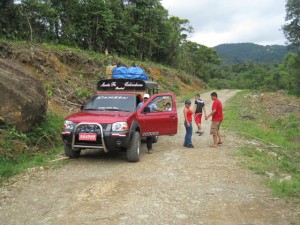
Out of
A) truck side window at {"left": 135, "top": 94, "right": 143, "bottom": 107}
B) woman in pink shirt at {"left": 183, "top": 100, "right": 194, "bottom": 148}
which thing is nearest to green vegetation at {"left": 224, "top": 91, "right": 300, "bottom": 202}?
woman in pink shirt at {"left": 183, "top": 100, "right": 194, "bottom": 148}

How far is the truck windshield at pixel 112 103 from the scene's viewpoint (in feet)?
30.8

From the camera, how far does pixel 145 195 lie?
6254 mm

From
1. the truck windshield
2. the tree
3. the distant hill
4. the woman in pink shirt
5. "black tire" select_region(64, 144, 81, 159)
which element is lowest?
"black tire" select_region(64, 144, 81, 159)

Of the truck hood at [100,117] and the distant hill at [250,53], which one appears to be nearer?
the truck hood at [100,117]

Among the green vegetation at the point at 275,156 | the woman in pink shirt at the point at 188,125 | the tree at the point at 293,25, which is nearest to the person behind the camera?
the green vegetation at the point at 275,156

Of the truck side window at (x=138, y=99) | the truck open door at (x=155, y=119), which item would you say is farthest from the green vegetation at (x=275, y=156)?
the truck side window at (x=138, y=99)

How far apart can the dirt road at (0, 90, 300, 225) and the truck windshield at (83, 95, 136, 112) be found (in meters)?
1.35

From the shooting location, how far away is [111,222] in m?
5.10

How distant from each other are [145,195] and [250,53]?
180m

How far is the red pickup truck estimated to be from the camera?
26.9 feet

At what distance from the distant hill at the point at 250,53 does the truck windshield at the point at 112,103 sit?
141 m

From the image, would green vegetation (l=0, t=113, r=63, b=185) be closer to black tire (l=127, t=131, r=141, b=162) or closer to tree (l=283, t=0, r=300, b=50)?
black tire (l=127, t=131, r=141, b=162)

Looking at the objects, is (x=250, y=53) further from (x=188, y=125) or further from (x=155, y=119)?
(x=155, y=119)

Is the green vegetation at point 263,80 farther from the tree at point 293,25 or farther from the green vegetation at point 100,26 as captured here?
the green vegetation at point 100,26
